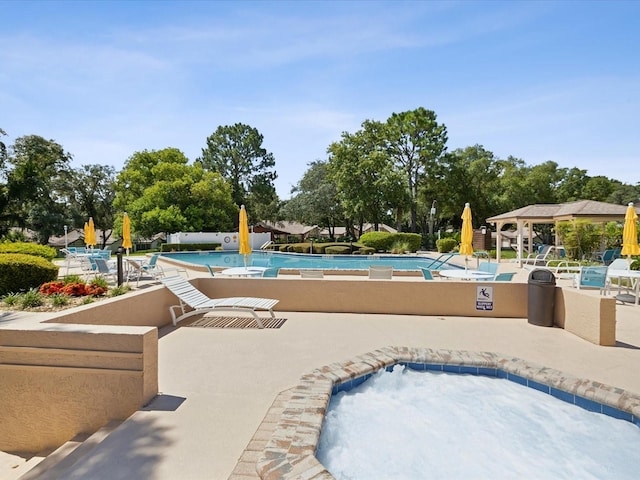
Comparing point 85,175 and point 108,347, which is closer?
point 108,347

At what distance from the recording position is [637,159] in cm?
2934

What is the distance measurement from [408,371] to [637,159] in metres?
35.8

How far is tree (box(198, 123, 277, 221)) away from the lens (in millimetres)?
51812

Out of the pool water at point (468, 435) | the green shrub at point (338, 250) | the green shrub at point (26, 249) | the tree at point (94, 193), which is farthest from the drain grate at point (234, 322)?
the tree at point (94, 193)

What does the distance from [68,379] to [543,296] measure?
24.5 ft

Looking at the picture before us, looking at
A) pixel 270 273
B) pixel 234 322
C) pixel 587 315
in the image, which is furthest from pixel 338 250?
pixel 587 315

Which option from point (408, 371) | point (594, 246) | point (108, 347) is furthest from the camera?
point (594, 246)

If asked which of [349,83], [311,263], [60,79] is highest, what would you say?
[349,83]

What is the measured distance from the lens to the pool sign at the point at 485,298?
752cm

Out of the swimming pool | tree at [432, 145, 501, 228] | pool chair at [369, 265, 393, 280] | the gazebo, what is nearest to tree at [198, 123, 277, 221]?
tree at [432, 145, 501, 228]

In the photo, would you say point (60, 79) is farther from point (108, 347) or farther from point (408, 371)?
point (408, 371)

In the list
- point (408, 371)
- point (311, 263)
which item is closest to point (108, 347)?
point (408, 371)

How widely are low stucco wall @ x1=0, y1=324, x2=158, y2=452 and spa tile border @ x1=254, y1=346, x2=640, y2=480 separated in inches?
58.9

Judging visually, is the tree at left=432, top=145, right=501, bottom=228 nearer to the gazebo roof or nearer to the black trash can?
the gazebo roof
